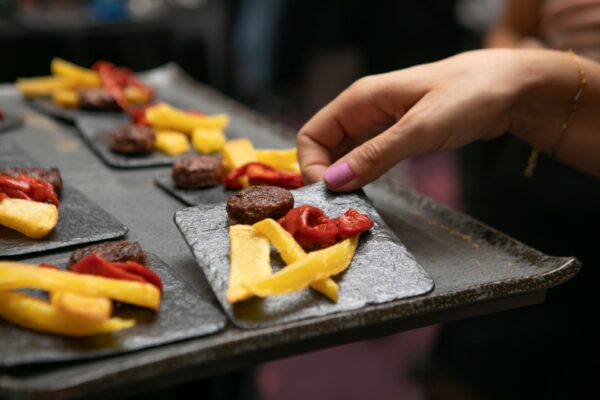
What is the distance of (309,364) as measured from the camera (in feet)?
13.2

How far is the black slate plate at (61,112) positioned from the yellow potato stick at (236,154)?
3.39 feet

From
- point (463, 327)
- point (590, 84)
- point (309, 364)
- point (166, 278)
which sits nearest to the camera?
point (166, 278)

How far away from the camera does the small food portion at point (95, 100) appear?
3268 millimetres

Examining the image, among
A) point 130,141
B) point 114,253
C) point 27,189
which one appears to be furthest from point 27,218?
point 130,141

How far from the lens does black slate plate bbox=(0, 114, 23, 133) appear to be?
2959 millimetres

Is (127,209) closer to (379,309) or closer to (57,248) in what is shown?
(57,248)

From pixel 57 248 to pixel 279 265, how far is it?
0.67 meters

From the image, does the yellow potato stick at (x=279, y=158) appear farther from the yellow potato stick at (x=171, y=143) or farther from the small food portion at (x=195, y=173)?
the yellow potato stick at (x=171, y=143)

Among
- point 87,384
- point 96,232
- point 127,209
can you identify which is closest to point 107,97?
point 127,209

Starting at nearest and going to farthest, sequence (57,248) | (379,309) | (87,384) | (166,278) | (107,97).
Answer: (87,384) → (379,309) → (166,278) → (57,248) → (107,97)

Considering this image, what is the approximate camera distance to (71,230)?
199 cm

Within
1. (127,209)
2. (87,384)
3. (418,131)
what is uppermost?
(418,131)

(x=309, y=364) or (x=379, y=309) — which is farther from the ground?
(x=379, y=309)

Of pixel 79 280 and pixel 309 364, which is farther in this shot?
pixel 309 364
